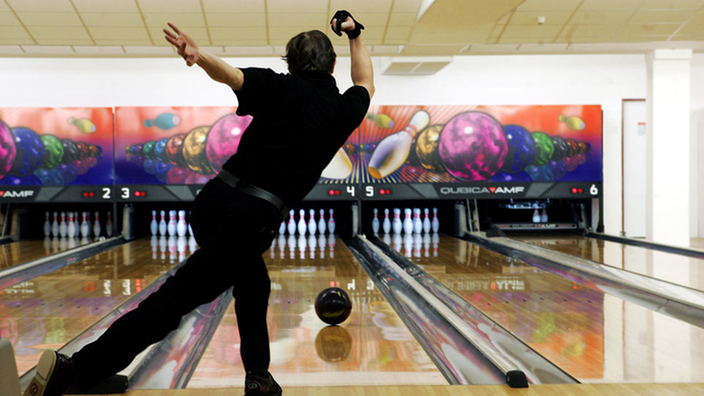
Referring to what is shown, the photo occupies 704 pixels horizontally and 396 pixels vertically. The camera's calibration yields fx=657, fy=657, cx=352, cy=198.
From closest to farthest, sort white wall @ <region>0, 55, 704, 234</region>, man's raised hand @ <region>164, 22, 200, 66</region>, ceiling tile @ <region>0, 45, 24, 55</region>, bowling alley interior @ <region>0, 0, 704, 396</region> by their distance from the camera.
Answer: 1. man's raised hand @ <region>164, 22, 200, 66</region>
2. bowling alley interior @ <region>0, 0, 704, 396</region>
3. ceiling tile @ <region>0, 45, 24, 55</region>
4. white wall @ <region>0, 55, 704, 234</region>

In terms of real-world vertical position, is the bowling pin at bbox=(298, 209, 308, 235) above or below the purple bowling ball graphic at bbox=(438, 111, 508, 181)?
below

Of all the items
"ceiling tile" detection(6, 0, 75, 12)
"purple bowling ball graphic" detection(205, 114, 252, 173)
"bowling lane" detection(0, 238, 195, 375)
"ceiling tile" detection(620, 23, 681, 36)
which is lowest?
"bowling lane" detection(0, 238, 195, 375)

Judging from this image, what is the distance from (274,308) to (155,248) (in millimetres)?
2906

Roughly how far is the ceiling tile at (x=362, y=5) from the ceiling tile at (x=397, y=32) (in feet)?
0.94

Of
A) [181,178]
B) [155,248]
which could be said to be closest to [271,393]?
[155,248]

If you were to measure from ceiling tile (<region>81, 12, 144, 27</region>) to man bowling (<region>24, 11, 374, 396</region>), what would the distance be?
11.6 feet

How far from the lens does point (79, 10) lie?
15.8 feet

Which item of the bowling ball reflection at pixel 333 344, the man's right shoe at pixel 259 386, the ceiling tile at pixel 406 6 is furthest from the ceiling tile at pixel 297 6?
the man's right shoe at pixel 259 386

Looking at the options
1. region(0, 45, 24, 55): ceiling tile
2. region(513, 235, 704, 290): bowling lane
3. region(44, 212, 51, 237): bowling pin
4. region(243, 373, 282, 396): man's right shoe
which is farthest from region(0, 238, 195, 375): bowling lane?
region(513, 235, 704, 290): bowling lane

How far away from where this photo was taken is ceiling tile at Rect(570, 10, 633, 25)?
4.95 meters

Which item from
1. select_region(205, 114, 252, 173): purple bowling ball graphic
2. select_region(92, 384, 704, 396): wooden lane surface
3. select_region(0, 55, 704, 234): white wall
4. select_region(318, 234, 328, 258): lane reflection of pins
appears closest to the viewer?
select_region(92, 384, 704, 396): wooden lane surface

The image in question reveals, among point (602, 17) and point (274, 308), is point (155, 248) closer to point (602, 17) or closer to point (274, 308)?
point (274, 308)

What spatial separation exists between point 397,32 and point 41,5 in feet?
8.73

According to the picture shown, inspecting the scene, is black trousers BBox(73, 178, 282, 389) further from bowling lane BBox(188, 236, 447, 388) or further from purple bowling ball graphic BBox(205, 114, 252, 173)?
purple bowling ball graphic BBox(205, 114, 252, 173)
